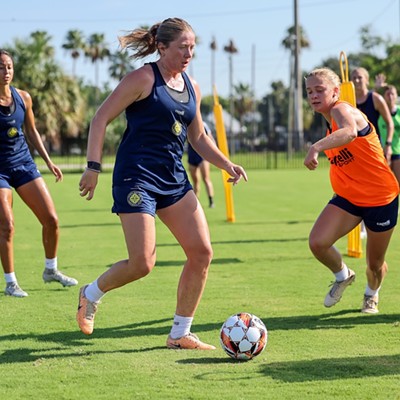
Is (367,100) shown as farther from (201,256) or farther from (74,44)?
(74,44)

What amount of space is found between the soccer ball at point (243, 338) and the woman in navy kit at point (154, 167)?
38 centimetres

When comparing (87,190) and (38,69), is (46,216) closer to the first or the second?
(87,190)

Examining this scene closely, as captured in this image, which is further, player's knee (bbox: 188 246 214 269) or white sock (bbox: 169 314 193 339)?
white sock (bbox: 169 314 193 339)

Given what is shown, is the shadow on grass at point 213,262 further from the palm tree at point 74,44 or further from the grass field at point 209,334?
the palm tree at point 74,44

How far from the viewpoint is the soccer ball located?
570cm

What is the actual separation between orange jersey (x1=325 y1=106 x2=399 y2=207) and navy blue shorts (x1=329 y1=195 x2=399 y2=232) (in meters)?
0.04

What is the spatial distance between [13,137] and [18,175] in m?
0.38

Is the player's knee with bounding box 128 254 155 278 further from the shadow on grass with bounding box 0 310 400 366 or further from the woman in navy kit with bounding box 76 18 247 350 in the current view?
the shadow on grass with bounding box 0 310 400 366

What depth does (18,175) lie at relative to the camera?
27.5ft

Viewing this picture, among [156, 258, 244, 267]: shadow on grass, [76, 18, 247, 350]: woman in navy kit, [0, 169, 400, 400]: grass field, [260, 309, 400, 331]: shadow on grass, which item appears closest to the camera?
[0, 169, 400, 400]: grass field

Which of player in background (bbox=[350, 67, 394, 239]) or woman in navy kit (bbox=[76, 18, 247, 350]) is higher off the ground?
player in background (bbox=[350, 67, 394, 239])

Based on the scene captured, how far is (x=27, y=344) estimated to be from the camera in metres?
6.33

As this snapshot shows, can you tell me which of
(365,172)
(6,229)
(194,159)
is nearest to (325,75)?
(365,172)

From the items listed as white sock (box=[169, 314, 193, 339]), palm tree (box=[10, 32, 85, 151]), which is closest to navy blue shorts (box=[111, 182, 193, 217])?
white sock (box=[169, 314, 193, 339])
